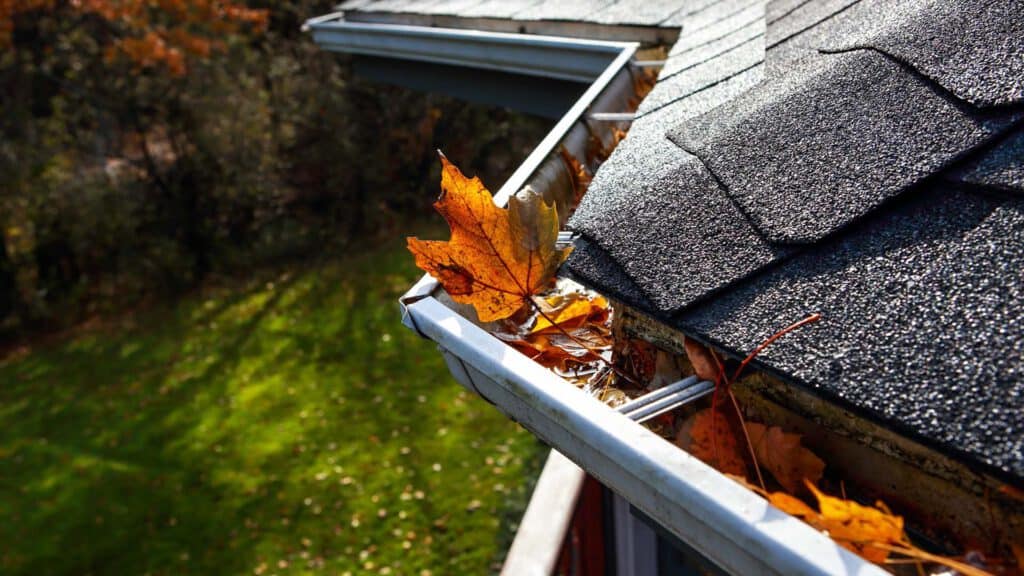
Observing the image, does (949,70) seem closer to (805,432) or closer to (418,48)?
(805,432)

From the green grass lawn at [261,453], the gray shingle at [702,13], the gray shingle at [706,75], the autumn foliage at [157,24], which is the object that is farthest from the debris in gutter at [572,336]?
the autumn foliage at [157,24]

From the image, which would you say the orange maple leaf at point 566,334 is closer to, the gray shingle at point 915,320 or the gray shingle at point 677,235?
the gray shingle at point 677,235

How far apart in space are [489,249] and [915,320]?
63cm

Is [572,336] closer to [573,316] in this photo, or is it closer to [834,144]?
[573,316]

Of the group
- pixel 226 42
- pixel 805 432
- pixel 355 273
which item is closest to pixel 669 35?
pixel 805 432

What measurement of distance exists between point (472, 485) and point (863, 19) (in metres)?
5.07

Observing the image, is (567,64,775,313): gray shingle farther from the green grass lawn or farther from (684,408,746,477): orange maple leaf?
the green grass lawn

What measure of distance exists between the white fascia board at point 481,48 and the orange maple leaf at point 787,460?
2273 millimetres

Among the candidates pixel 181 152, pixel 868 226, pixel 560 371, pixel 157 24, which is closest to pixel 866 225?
pixel 868 226

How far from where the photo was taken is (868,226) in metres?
0.96

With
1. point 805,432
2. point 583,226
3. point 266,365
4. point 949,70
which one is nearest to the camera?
point 805,432

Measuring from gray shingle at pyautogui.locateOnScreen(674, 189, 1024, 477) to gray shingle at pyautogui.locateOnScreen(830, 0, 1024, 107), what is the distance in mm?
210

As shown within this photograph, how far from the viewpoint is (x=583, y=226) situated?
120 cm

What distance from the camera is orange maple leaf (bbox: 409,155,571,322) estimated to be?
3.89 ft
